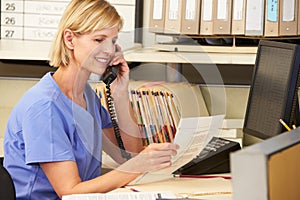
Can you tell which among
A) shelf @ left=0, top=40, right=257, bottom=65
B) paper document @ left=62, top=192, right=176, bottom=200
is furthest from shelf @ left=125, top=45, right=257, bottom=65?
paper document @ left=62, top=192, right=176, bottom=200

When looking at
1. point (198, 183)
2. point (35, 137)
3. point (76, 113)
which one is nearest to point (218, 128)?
point (198, 183)

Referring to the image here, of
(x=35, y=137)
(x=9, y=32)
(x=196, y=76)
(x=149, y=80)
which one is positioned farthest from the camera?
(x=9, y=32)

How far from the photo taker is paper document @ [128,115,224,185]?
6.19 feet

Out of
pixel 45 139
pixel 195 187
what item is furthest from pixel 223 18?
pixel 45 139

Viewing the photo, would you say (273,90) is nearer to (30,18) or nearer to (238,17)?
(238,17)

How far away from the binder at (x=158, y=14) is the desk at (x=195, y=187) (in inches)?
29.6

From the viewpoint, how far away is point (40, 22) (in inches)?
113

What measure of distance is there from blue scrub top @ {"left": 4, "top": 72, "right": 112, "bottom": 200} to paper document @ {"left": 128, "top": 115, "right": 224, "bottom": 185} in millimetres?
189

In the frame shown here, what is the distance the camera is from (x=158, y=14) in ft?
8.22

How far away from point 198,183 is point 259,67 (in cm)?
41

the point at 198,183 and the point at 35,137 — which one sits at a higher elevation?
the point at 35,137

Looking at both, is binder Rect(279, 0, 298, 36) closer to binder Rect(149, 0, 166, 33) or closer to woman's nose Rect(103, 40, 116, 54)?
binder Rect(149, 0, 166, 33)

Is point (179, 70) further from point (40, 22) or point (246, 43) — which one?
point (40, 22)

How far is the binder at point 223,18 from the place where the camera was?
245 centimetres
